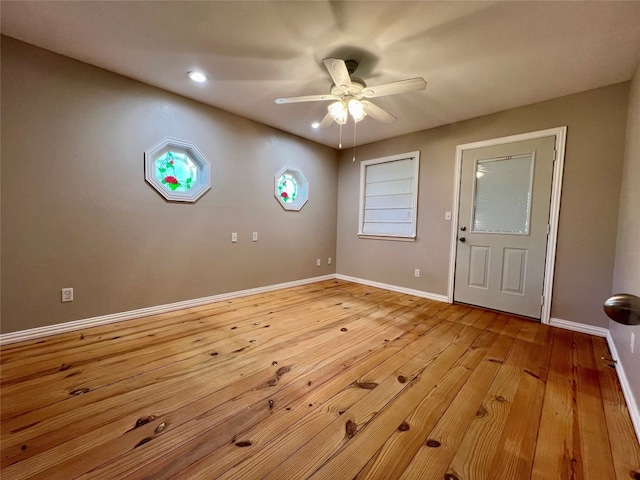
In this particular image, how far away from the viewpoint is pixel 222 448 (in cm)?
116

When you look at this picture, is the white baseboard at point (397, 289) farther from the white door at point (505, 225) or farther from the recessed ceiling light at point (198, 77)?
the recessed ceiling light at point (198, 77)

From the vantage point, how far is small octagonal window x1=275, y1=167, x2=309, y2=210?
389 centimetres

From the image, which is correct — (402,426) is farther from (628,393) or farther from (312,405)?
(628,393)

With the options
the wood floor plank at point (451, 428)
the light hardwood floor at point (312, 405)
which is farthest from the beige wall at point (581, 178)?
the wood floor plank at point (451, 428)

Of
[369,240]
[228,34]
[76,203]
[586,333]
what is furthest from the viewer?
[369,240]

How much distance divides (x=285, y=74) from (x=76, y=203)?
2.24 metres

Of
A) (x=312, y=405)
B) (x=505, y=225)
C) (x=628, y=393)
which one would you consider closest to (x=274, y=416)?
(x=312, y=405)

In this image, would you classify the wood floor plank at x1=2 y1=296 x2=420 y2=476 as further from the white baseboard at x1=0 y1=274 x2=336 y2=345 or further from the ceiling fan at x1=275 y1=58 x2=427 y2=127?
the ceiling fan at x1=275 y1=58 x2=427 y2=127

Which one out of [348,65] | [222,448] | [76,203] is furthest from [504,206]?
[76,203]

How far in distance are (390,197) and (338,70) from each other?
2567 mm

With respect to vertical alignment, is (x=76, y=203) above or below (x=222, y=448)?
above

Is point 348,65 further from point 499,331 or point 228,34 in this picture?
point 499,331

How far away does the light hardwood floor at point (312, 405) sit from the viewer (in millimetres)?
1098

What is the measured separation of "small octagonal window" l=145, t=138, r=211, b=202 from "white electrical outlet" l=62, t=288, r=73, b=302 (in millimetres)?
1198
